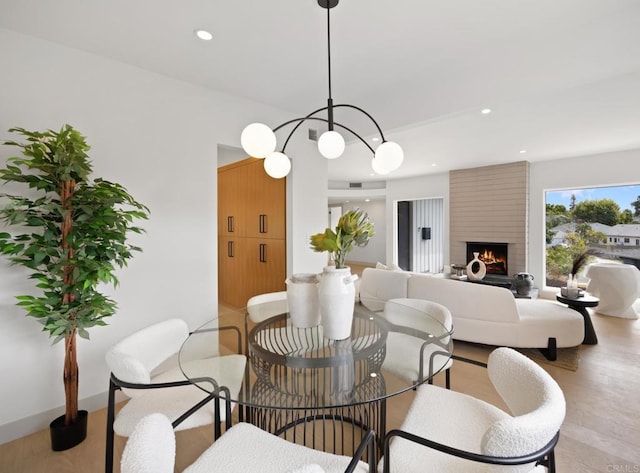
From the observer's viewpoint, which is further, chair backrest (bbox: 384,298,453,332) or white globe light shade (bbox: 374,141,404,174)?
chair backrest (bbox: 384,298,453,332)

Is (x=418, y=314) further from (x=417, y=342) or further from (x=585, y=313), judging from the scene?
(x=585, y=313)

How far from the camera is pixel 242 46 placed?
2113mm

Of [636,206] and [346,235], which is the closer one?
[346,235]

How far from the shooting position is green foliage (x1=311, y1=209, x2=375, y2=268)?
60.2 inches

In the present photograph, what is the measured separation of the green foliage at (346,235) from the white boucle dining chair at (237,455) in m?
0.82

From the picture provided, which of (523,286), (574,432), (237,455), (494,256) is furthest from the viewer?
(494,256)

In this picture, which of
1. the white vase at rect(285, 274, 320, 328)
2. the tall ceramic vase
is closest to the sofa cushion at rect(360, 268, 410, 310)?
the white vase at rect(285, 274, 320, 328)

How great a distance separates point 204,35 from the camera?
199cm

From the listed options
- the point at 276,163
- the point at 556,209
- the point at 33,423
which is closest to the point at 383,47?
the point at 276,163

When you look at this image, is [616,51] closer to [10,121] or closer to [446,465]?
[446,465]

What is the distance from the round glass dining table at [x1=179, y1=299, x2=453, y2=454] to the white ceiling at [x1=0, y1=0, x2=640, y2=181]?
1.91m

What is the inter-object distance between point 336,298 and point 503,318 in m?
2.44

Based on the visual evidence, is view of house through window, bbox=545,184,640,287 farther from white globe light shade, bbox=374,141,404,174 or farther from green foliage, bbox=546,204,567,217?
white globe light shade, bbox=374,141,404,174

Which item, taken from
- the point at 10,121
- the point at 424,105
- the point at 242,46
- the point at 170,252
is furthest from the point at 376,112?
the point at 10,121
